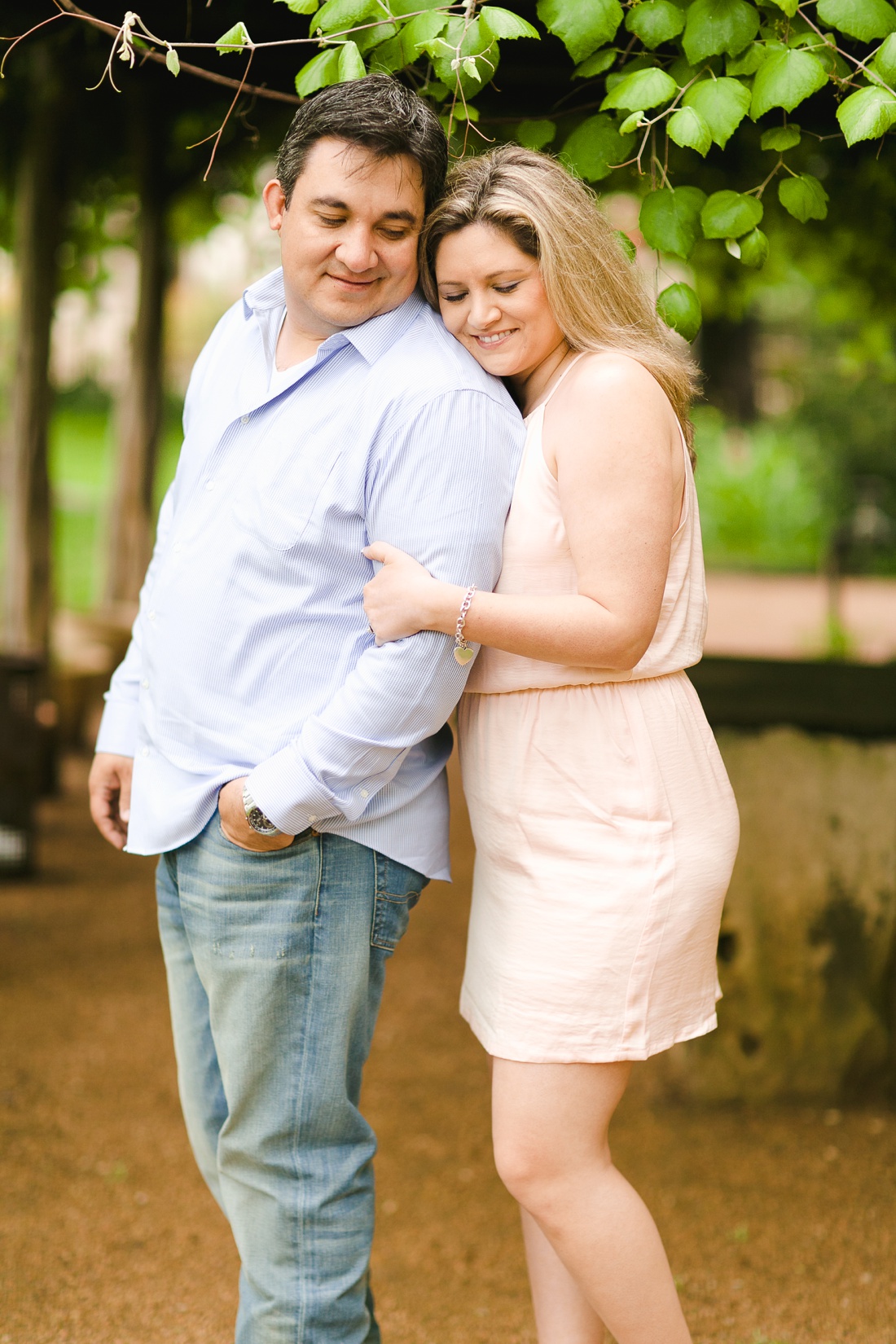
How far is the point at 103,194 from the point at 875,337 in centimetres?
417

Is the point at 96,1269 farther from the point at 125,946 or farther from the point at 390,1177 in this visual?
the point at 125,946

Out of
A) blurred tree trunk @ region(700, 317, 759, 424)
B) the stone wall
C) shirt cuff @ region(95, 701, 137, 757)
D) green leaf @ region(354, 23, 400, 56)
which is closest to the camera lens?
green leaf @ region(354, 23, 400, 56)

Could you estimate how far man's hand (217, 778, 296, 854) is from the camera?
5.74ft

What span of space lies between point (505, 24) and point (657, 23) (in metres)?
0.23

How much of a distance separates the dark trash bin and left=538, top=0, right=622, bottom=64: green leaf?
3.66 metres

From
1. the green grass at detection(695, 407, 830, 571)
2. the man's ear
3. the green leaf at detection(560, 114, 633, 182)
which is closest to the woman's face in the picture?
the man's ear

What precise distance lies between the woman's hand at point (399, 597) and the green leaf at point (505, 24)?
71 centimetres

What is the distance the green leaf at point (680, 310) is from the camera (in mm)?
2021

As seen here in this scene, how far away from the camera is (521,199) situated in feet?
5.63

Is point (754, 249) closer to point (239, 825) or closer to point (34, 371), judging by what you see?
point (239, 825)

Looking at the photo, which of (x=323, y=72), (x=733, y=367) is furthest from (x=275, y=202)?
(x=733, y=367)

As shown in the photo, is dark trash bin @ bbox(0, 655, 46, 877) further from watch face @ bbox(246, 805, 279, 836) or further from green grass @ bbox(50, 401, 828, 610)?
green grass @ bbox(50, 401, 828, 610)

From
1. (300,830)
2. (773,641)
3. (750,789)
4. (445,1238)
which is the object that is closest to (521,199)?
(300,830)

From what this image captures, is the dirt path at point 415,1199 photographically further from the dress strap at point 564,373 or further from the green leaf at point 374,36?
the green leaf at point 374,36
